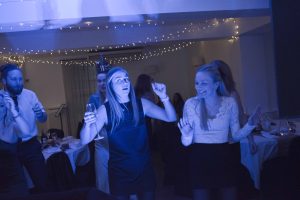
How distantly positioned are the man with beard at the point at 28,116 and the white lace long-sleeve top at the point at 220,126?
3.07 feet

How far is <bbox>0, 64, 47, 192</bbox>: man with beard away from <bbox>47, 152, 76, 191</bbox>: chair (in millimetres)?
137

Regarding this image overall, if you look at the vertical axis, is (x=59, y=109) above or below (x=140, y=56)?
below

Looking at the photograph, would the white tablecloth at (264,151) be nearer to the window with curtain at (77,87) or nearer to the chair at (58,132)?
the window with curtain at (77,87)

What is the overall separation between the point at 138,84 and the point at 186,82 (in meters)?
0.79

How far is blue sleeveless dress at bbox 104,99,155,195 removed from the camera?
187 cm

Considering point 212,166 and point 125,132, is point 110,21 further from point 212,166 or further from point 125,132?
point 212,166

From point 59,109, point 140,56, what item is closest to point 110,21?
point 140,56

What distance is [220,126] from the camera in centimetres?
194

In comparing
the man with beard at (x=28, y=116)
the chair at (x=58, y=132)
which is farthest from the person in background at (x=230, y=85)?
the chair at (x=58, y=132)

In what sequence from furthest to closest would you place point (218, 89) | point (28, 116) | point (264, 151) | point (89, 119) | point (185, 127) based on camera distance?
point (264, 151), point (28, 116), point (218, 89), point (185, 127), point (89, 119)

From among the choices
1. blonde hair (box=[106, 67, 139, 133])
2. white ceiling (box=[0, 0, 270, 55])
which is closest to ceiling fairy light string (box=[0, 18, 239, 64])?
white ceiling (box=[0, 0, 270, 55])

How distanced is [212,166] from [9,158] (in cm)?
121

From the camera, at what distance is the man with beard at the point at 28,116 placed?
82.7 inches

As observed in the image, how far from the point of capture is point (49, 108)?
8.86 feet
